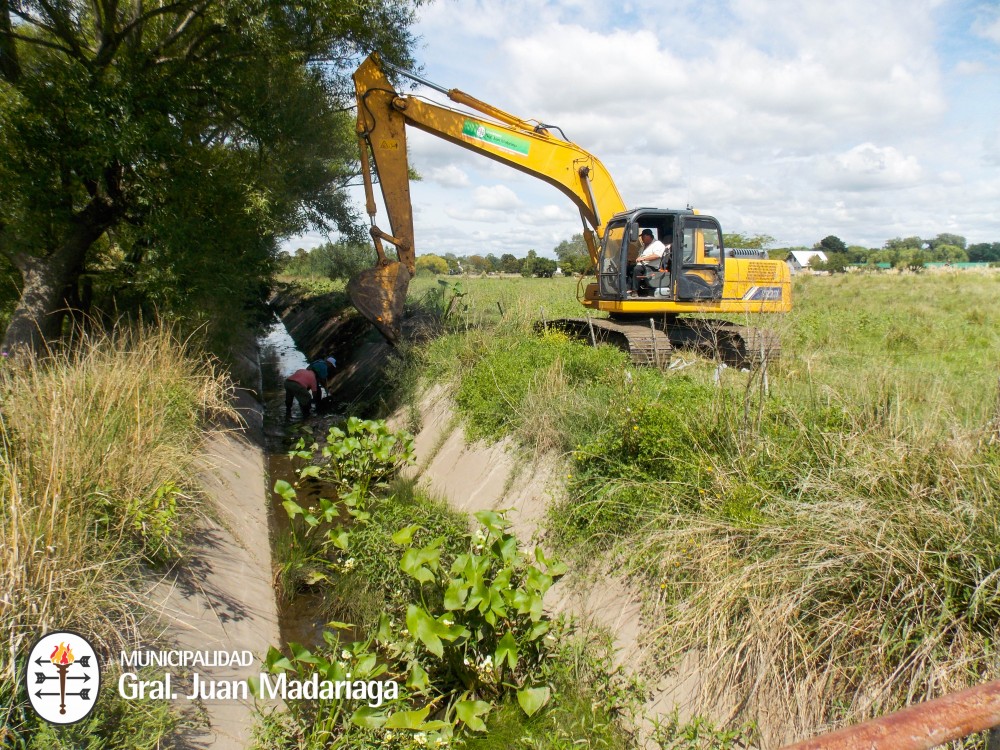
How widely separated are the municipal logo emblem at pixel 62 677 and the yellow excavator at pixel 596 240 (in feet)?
26.0

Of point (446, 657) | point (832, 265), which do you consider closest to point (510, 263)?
point (832, 265)

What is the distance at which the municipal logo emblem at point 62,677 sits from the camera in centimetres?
305

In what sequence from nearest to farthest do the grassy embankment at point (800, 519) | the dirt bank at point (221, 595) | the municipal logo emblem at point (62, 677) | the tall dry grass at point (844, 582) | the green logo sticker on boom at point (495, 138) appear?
the municipal logo emblem at point (62, 677) → the tall dry grass at point (844, 582) → the grassy embankment at point (800, 519) → the dirt bank at point (221, 595) → the green logo sticker on boom at point (495, 138)

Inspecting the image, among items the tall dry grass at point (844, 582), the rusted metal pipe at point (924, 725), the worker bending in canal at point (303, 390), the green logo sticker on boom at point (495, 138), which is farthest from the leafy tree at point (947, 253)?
the rusted metal pipe at point (924, 725)

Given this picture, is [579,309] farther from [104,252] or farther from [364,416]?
[104,252]

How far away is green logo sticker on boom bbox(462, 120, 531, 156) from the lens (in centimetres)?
1077

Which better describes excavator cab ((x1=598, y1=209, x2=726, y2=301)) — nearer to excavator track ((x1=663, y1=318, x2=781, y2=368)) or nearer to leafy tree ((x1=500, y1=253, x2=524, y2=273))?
excavator track ((x1=663, y1=318, x2=781, y2=368))

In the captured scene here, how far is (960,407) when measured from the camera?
489 cm

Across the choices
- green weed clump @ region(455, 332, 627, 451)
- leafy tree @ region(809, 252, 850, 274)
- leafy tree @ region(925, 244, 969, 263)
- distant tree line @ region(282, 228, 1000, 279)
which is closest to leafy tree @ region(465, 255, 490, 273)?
distant tree line @ region(282, 228, 1000, 279)

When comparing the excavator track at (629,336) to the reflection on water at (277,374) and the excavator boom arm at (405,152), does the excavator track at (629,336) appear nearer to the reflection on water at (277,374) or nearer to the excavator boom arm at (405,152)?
the excavator boom arm at (405,152)

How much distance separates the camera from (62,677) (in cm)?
319

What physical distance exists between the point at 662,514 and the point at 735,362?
6.62 metres

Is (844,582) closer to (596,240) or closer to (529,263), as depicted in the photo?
(596,240)

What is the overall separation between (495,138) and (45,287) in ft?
22.1
